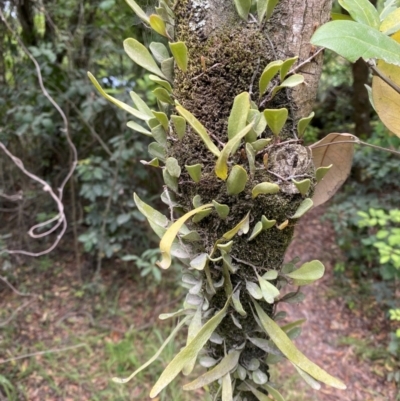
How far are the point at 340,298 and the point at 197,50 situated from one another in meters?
2.20

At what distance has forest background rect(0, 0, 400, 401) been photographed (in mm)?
1769

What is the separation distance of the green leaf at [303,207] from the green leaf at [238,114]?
0.52ft

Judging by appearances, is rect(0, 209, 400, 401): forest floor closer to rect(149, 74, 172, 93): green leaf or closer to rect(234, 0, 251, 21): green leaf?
rect(149, 74, 172, 93): green leaf

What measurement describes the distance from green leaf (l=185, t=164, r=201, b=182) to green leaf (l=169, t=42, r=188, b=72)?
154 millimetres

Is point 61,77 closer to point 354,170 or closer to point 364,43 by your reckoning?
point 364,43

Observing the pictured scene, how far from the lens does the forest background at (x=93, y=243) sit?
1769 mm

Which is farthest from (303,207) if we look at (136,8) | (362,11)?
(136,8)

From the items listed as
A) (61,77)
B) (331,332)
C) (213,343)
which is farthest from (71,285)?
(213,343)

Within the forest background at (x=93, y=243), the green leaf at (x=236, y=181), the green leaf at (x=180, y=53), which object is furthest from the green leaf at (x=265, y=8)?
the forest background at (x=93, y=243)

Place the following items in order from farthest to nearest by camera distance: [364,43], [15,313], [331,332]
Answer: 1. [331,332]
2. [15,313]
3. [364,43]

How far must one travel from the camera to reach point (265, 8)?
1.60ft

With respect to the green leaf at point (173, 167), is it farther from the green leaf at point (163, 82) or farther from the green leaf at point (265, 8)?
the green leaf at point (265, 8)

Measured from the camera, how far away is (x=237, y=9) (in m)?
0.49

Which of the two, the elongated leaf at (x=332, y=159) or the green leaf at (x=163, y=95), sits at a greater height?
the green leaf at (x=163, y=95)
